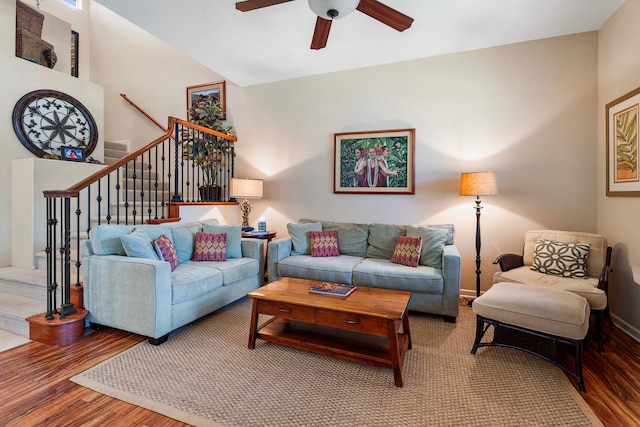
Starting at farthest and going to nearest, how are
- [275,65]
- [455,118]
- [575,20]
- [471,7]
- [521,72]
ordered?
[275,65], [455,118], [521,72], [575,20], [471,7]

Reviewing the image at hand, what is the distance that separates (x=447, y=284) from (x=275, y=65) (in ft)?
11.1

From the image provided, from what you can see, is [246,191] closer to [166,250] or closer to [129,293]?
[166,250]

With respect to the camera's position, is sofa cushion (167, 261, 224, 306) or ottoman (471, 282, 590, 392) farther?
sofa cushion (167, 261, 224, 306)

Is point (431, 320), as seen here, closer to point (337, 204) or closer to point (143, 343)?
point (337, 204)

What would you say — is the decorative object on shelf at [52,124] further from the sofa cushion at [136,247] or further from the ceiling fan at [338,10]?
the ceiling fan at [338,10]

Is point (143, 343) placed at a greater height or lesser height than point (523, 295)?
lesser

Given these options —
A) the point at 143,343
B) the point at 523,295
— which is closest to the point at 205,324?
the point at 143,343

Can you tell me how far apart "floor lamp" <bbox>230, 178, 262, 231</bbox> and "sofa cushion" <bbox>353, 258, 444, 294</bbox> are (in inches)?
73.0

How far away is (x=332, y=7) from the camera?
6.48 ft

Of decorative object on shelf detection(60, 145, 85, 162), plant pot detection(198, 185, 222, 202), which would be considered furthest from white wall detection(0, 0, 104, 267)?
plant pot detection(198, 185, 222, 202)

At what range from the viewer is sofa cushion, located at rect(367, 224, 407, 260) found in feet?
11.5

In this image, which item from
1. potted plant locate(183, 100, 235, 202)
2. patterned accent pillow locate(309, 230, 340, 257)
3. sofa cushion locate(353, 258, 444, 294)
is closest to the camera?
sofa cushion locate(353, 258, 444, 294)

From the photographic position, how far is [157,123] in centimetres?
537

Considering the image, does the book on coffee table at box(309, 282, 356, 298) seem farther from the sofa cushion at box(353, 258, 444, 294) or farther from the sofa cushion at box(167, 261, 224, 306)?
the sofa cushion at box(167, 261, 224, 306)
